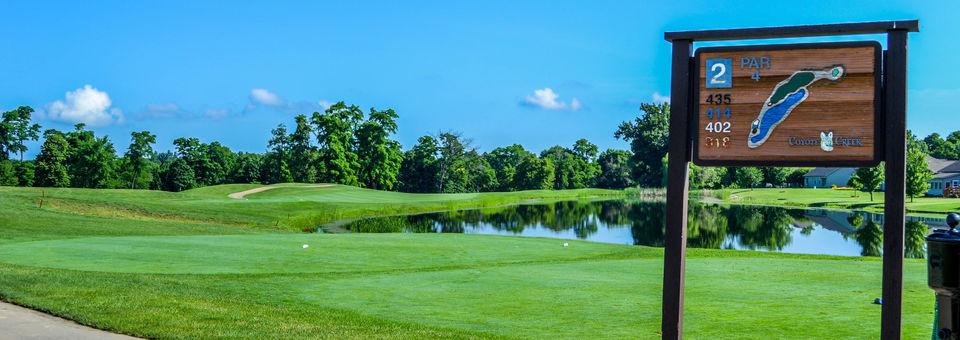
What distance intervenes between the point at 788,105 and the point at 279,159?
77696 millimetres

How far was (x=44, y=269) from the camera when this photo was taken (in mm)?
14555

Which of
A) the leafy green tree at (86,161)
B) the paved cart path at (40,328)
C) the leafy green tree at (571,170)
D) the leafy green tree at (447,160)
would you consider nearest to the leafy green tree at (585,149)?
the leafy green tree at (571,170)

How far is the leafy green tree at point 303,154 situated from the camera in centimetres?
7762

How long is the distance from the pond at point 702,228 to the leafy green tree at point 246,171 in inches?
1409

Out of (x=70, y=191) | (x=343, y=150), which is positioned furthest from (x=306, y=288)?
(x=343, y=150)

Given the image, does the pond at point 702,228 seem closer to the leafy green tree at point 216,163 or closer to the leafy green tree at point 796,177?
the leafy green tree at point 216,163

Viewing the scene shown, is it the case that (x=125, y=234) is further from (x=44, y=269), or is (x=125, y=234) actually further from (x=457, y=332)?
(x=457, y=332)

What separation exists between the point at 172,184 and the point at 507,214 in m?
38.6

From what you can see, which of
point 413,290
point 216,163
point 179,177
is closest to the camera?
point 413,290

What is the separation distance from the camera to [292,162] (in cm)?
7975

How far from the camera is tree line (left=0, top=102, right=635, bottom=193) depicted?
68.8 meters

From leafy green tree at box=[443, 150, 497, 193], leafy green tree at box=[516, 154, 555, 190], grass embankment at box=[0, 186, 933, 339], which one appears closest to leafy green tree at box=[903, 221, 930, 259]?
grass embankment at box=[0, 186, 933, 339]

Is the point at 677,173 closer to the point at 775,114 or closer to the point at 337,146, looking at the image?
the point at 775,114

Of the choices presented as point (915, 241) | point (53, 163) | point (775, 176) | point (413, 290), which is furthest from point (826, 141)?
point (775, 176)
